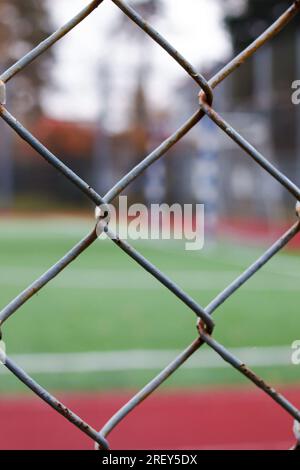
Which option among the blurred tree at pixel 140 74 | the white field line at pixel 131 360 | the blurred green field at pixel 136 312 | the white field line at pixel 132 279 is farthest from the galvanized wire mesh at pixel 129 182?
the blurred tree at pixel 140 74

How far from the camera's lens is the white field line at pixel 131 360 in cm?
392

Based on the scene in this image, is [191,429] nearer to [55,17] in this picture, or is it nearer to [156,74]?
[55,17]

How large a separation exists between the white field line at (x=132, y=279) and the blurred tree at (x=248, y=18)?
32.7 ft

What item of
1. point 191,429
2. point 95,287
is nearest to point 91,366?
point 191,429

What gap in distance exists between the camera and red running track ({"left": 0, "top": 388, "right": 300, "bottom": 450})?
9.00 feet

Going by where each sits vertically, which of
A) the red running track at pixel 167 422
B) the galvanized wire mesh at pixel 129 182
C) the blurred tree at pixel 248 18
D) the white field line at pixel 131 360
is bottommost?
the galvanized wire mesh at pixel 129 182

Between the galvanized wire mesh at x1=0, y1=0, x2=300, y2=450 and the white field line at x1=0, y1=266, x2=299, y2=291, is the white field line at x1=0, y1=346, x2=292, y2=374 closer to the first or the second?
the white field line at x1=0, y1=266, x2=299, y2=291

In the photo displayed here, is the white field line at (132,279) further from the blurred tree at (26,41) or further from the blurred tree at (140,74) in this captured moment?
the blurred tree at (140,74)

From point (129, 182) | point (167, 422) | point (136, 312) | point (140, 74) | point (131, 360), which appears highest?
point (140, 74)

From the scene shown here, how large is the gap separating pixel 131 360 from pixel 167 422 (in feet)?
3.69

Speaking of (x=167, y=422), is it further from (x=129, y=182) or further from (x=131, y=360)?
(x=129, y=182)

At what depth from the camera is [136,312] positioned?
5.79 meters

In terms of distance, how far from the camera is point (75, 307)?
6.00 metres

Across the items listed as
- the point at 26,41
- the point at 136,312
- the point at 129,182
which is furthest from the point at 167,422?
the point at 26,41
